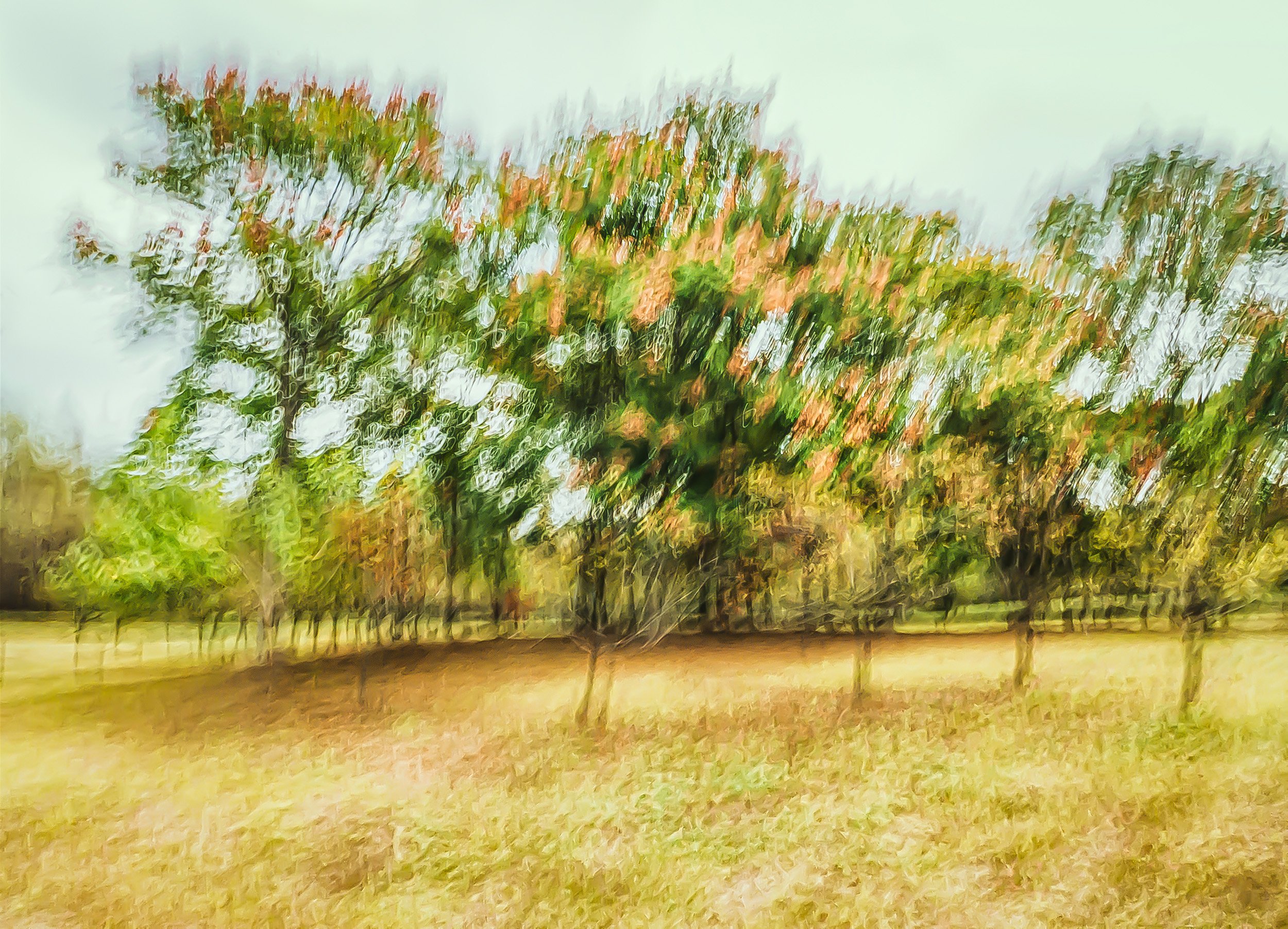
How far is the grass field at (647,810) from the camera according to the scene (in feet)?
17.8

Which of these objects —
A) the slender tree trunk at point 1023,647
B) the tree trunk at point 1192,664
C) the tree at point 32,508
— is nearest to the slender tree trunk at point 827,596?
the slender tree trunk at point 1023,647

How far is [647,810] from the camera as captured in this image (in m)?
7.55

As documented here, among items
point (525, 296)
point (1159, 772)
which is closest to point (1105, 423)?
point (1159, 772)

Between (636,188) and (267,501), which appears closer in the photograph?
(636,188)

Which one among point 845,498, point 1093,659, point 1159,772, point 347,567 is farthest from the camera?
point 1093,659

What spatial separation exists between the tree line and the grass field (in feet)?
7.74

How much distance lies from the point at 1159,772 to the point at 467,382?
944 centimetres

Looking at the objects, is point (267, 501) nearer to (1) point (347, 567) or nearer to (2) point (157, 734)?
(2) point (157, 734)

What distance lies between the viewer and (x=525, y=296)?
844 centimetres

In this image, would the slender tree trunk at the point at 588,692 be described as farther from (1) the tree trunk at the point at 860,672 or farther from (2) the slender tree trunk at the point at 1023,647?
(2) the slender tree trunk at the point at 1023,647

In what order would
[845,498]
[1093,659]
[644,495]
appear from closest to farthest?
[644,495]
[845,498]
[1093,659]

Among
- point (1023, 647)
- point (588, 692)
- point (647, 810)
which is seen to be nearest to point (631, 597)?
point (588, 692)

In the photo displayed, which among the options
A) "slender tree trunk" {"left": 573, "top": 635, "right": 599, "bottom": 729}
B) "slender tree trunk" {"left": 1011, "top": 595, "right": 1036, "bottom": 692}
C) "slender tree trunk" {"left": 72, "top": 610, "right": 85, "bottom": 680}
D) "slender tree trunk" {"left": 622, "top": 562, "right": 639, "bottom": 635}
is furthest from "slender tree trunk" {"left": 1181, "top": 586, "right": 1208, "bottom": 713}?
"slender tree trunk" {"left": 72, "top": 610, "right": 85, "bottom": 680}

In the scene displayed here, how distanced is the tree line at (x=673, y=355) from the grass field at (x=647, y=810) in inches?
92.9
